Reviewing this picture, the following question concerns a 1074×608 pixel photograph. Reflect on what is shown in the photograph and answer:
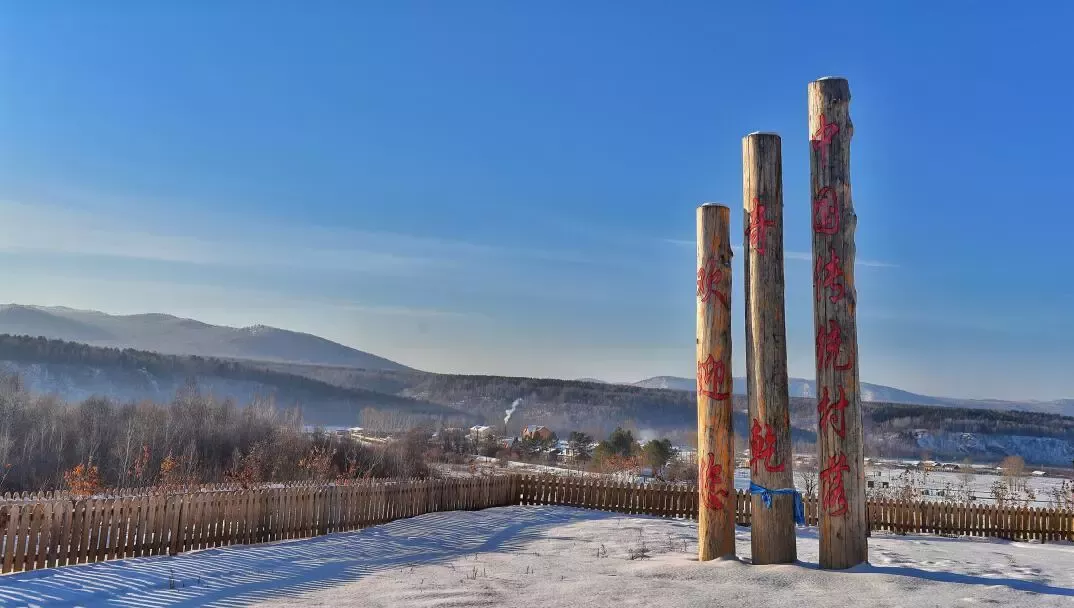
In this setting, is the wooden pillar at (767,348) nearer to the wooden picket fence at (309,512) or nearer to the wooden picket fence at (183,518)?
the wooden picket fence at (309,512)

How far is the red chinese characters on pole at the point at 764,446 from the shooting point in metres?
10.7

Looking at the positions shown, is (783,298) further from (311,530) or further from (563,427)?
(563,427)

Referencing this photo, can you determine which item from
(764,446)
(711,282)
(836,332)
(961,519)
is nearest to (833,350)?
(836,332)

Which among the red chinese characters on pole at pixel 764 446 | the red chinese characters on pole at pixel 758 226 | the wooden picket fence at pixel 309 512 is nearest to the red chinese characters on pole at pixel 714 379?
the red chinese characters on pole at pixel 764 446

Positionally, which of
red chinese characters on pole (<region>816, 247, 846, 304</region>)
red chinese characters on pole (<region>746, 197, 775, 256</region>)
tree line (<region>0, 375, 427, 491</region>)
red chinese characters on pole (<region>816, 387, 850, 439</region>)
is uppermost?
red chinese characters on pole (<region>746, 197, 775, 256</region>)

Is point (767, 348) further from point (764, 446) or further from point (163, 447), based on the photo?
point (163, 447)

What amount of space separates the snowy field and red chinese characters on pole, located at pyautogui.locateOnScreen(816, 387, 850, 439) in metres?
1.75

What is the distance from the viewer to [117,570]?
1244 cm

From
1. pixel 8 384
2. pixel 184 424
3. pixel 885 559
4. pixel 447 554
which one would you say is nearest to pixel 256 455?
pixel 184 424

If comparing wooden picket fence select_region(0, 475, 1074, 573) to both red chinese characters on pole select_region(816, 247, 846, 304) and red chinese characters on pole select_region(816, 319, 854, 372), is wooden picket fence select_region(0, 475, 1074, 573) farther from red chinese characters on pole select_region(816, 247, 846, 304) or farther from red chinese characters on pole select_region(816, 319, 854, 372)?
red chinese characters on pole select_region(816, 247, 846, 304)

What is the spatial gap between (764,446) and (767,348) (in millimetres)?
1301

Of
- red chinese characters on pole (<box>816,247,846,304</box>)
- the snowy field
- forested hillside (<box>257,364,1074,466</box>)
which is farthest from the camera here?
forested hillside (<box>257,364,1074,466</box>)

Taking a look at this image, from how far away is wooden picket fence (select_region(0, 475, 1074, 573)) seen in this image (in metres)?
12.6

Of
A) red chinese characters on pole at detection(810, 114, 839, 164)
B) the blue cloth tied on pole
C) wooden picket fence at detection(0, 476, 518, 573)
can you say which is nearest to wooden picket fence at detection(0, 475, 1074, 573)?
wooden picket fence at detection(0, 476, 518, 573)
